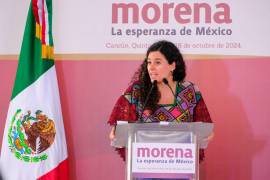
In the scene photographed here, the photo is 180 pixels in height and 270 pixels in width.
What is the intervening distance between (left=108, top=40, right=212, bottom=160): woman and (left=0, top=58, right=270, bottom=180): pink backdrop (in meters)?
0.59

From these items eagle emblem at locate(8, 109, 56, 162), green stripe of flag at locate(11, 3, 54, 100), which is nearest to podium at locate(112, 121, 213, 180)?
eagle emblem at locate(8, 109, 56, 162)

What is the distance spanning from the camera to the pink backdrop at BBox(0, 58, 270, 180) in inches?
151

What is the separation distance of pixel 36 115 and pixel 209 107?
4.52 feet

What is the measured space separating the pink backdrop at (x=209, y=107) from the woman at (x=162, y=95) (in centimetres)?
59

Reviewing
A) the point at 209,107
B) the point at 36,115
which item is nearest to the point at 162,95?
the point at 209,107

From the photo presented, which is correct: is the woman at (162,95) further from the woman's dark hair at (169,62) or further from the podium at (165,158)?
the podium at (165,158)

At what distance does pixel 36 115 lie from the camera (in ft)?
11.9

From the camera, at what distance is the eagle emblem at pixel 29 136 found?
11.8ft

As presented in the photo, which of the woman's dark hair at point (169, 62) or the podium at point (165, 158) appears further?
the woman's dark hair at point (169, 62)

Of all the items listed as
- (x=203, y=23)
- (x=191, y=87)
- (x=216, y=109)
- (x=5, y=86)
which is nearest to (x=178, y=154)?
(x=191, y=87)

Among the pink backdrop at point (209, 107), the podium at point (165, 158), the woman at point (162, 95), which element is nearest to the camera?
the podium at point (165, 158)

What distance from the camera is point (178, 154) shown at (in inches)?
99.0

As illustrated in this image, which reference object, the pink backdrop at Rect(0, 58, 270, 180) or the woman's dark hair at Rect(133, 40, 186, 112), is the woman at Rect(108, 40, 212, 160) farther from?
the pink backdrop at Rect(0, 58, 270, 180)

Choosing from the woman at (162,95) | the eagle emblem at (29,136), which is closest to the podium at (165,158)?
the woman at (162,95)
